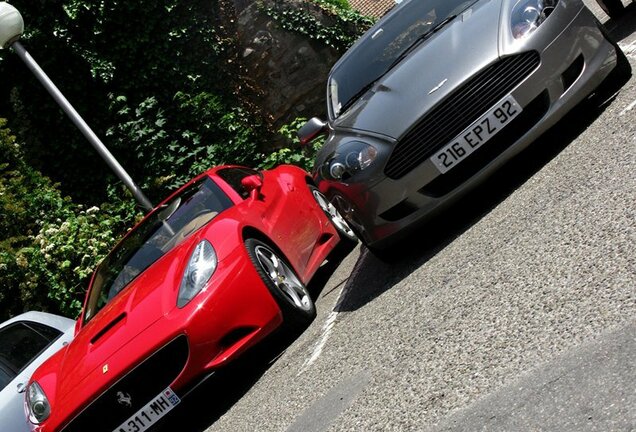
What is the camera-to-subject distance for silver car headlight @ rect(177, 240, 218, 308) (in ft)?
19.5

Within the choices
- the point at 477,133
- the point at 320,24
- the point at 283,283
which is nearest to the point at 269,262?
the point at 283,283

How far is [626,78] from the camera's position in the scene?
6852 mm

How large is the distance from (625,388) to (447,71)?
3.39 m

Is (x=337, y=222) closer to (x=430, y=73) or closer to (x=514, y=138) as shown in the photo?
(x=430, y=73)

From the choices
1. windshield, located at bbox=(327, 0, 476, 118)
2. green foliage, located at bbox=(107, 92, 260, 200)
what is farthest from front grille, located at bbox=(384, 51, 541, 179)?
green foliage, located at bbox=(107, 92, 260, 200)

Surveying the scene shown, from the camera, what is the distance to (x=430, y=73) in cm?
631

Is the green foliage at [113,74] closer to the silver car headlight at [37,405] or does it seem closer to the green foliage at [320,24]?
the green foliage at [320,24]

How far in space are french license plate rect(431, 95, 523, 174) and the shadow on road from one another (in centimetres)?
30

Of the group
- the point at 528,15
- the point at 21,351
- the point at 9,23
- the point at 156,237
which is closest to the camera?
the point at 528,15

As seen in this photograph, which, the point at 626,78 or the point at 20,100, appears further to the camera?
the point at 20,100

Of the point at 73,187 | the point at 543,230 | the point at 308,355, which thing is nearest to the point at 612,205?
the point at 543,230

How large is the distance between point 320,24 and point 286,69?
33.8 inches

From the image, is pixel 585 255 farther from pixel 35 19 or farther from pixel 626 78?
pixel 35 19

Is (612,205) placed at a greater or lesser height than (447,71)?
lesser
